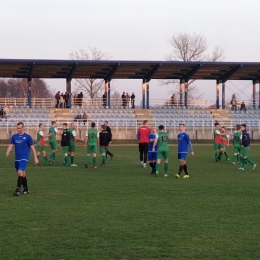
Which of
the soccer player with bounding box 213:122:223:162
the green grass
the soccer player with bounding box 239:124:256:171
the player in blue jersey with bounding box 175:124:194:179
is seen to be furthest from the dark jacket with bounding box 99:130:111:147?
the soccer player with bounding box 213:122:223:162

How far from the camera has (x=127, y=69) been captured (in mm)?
50906

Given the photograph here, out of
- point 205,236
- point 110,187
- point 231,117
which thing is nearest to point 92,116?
point 231,117

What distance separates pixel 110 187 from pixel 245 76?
41707 mm

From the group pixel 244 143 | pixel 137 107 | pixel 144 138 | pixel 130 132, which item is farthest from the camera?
pixel 137 107

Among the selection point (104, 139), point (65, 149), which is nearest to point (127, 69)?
point (104, 139)

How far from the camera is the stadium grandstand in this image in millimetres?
46969

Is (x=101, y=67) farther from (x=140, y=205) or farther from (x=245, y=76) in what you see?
(x=140, y=205)

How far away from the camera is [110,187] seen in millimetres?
15961

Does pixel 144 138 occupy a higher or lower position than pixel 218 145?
higher

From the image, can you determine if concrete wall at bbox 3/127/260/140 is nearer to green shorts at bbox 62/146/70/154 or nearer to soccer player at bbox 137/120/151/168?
green shorts at bbox 62/146/70/154

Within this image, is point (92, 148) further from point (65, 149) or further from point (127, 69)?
point (127, 69)

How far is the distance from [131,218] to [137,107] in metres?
44.5

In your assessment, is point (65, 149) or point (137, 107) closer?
point (65, 149)

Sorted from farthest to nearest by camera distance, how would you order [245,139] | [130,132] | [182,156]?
[130,132], [245,139], [182,156]
